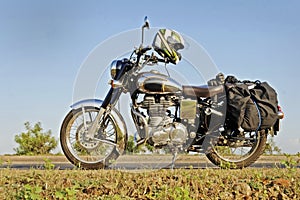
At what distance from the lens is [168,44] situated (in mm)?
7012

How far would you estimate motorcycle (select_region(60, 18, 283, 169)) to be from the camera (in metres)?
7.02

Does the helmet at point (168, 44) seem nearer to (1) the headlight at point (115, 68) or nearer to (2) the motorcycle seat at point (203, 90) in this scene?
(2) the motorcycle seat at point (203, 90)

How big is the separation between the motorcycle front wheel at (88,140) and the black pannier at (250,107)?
5.01 feet

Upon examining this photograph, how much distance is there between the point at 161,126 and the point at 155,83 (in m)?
0.57

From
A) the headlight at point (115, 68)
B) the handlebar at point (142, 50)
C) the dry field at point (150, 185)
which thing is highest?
the handlebar at point (142, 50)

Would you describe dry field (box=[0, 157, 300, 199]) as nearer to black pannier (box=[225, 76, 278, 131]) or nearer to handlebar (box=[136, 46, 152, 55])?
black pannier (box=[225, 76, 278, 131])

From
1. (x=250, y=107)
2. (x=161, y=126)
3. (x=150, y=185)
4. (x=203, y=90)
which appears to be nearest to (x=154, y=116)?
(x=161, y=126)

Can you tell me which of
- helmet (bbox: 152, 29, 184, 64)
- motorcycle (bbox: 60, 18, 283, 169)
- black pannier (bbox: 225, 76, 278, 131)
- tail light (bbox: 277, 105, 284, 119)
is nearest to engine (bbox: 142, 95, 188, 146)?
motorcycle (bbox: 60, 18, 283, 169)

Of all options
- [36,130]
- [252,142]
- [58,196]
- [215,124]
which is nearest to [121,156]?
[215,124]

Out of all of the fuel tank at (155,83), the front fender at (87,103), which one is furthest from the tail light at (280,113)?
the front fender at (87,103)

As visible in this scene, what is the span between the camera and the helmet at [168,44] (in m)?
6.98

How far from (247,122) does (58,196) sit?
10.2 feet

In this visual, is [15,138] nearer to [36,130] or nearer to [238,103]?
[36,130]

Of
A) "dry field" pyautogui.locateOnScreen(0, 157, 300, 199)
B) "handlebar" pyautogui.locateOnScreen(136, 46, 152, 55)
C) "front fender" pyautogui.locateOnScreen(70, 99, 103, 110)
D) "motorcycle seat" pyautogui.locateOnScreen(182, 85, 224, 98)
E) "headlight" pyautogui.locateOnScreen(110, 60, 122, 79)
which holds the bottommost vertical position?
"dry field" pyautogui.locateOnScreen(0, 157, 300, 199)
